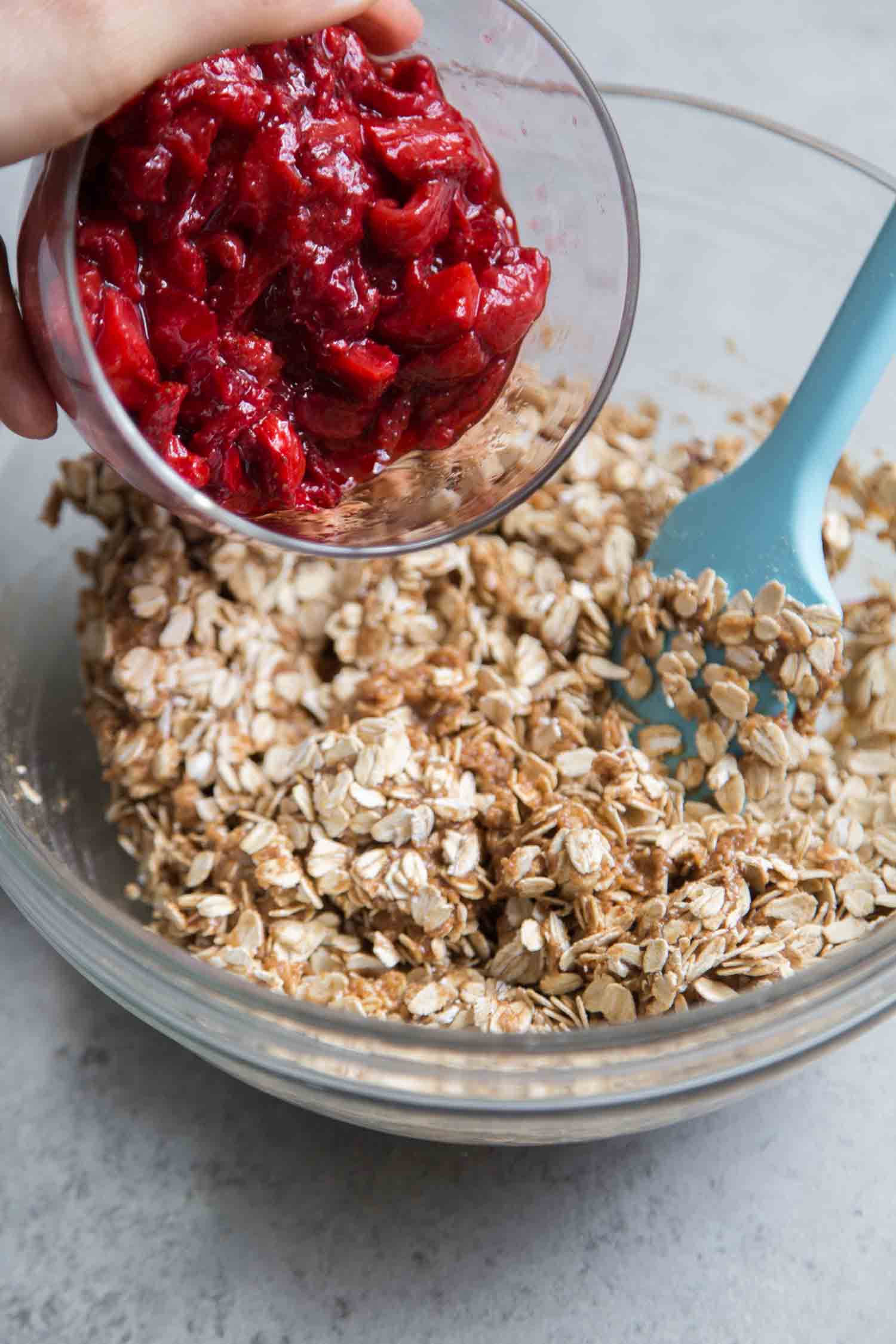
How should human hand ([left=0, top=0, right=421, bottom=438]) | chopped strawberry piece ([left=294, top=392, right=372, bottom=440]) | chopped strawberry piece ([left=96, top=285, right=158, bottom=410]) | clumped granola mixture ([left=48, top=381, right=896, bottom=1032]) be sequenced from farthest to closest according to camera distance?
clumped granola mixture ([left=48, top=381, right=896, bottom=1032])
chopped strawberry piece ([left=294, top=392, right=372, bottom=440])
chopped strawberry piece ([left=96, top=285, right=158, bottom=410])
human hand ([left=0, top=0, right=421, bottom=438])

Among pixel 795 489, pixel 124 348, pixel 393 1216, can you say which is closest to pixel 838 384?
pixel 795 489

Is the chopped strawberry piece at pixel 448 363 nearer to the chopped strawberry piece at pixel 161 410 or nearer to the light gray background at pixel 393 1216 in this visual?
the chopped strawberry piece at pixel 161 410

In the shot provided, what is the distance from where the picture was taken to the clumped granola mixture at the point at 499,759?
3.51 ft

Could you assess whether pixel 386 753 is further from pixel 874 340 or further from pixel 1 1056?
pixel 874 340

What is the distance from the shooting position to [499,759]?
1.19m

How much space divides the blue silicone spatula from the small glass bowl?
243 mm

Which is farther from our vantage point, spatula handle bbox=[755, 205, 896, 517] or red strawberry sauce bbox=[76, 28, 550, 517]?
spatula handle bbox=[755, 205, 896, 517]

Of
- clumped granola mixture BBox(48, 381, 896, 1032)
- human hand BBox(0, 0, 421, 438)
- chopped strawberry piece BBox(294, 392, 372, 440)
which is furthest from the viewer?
clumped granola mixture BBox(48, 381, 896, 1032)

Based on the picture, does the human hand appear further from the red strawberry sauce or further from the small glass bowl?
the small glass bowl

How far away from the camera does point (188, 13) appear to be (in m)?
0.75

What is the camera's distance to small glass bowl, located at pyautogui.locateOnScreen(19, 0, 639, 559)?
103 centimetres

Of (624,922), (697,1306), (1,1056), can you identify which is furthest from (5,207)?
(697,1306)

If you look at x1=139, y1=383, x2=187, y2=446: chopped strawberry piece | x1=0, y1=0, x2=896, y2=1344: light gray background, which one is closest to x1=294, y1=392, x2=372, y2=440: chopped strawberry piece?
x1=139, y1=383, x2=187, y2=446: chopped strawberry piece

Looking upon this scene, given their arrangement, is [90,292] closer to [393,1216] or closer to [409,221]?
[409,221]
